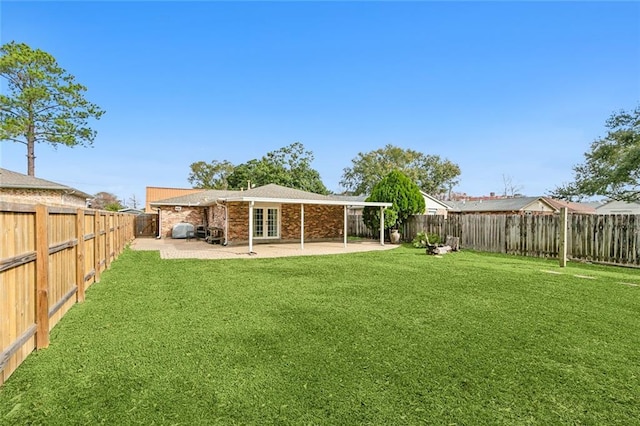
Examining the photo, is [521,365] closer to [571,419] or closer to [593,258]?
[571,419]

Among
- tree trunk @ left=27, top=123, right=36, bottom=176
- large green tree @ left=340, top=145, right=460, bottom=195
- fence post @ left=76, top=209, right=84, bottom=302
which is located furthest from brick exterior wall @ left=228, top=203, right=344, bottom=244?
large green tree @ left=340, top=145, right=460, bottom=195

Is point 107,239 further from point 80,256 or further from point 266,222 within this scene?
point 266,222

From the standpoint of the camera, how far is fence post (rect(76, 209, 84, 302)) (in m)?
5.02

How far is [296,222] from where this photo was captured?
1672 centimetres

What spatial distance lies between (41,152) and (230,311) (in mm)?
25347

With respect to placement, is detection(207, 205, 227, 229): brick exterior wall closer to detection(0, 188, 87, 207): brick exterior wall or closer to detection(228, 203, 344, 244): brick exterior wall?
detection(228, 203, 344, 244): brick exterior wall

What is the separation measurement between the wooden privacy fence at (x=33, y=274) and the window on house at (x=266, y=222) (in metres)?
10.8

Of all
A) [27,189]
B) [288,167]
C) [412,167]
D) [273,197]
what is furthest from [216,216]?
[412,167]

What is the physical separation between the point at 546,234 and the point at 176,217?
19172 mm

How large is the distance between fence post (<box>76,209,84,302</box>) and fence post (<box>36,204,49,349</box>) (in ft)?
5.78

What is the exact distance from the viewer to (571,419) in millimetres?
2229

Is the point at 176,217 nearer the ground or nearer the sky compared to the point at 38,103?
nearer the ground

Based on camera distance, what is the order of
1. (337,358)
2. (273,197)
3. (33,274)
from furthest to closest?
1. (273,197)
2. (33,274)
3. (337,358)

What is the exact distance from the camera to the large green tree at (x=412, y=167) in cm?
4253
